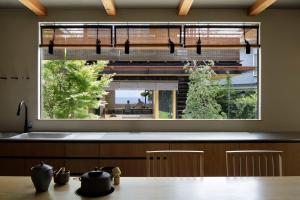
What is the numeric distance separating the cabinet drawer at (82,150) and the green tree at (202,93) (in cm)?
133

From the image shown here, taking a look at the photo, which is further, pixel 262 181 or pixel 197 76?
pixel 197 76

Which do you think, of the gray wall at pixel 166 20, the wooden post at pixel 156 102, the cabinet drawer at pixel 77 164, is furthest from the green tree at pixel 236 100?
the cabinet drawer at pixel 77 164

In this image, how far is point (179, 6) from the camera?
3459mm

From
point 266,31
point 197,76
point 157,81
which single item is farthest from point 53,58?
point 266,31

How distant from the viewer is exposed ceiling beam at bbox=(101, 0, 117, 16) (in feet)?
10.1

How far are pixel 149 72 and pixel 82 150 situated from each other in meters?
1.41

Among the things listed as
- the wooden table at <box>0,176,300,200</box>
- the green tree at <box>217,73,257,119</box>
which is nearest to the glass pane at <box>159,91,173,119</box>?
the green tree at <box>217,73,257,119</box>

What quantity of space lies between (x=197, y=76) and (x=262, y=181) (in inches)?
85.1

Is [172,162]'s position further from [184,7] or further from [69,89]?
[69,89]

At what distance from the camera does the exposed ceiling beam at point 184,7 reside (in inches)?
123

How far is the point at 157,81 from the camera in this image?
386 centimetres

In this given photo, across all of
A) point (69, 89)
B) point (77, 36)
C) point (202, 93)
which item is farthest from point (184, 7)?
point (69, 89)

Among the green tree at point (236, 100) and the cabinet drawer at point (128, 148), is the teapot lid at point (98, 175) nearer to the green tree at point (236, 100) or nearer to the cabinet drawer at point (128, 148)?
the cabinet drawer at point (128, 148)

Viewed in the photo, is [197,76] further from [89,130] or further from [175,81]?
[89,130]
